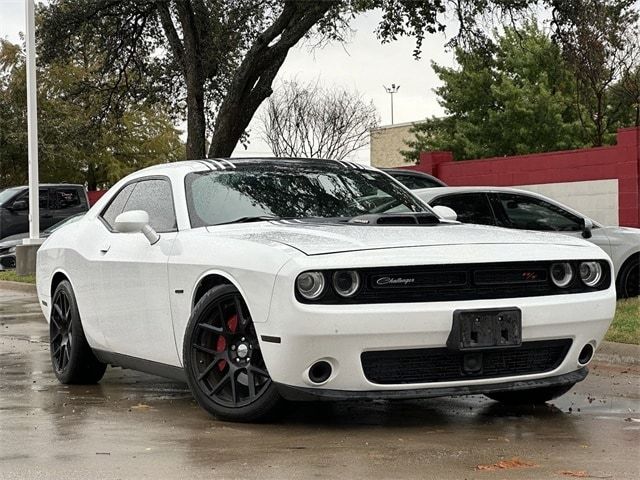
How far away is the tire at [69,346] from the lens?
798 centimetres

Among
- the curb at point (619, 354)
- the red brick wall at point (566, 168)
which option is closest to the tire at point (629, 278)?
the curb at point (619, 354)

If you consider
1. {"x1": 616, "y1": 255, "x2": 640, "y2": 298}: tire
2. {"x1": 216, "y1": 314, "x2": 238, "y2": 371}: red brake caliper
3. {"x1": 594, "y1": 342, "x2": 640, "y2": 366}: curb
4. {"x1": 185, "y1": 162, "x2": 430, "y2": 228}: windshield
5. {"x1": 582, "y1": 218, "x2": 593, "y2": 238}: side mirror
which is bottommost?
{"x1": 594, "y1": 342, "x2": 640, "y2": 366}: curb

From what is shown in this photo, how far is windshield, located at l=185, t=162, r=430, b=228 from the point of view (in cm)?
699

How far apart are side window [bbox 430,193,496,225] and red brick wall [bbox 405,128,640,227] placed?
6.97m

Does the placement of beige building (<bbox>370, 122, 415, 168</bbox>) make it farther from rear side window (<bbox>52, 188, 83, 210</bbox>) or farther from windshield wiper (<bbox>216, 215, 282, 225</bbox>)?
windshield wiper (<bbox>216, 215, 282, 225</bbox>)

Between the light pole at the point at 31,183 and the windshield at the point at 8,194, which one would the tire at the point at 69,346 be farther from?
the windshield at the point at 8,194

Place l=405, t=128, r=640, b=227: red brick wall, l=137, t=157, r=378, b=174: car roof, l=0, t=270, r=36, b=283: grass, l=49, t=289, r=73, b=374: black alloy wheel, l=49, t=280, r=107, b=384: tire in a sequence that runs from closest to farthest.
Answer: l=137, t=157, r=378, b=174: car roof
l=49, t=280, r=107, b=384: tire
l=49, t=289, r=73, b=374: black alloy wheel
l=405, t=128, r=640, b=227: red brick wall
l=0, t=270, r=36, b=283: grass

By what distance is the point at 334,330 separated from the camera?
5.70 metres

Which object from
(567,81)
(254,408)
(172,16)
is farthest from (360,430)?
(567,81)

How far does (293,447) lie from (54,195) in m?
21.9

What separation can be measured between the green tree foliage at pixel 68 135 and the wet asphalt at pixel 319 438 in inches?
1240

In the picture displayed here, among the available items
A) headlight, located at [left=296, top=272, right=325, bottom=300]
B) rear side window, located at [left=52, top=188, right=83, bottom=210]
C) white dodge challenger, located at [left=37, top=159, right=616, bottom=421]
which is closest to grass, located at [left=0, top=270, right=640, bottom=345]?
white dodge challenger, located at [left=37, top=159, right=616, bottom=421]

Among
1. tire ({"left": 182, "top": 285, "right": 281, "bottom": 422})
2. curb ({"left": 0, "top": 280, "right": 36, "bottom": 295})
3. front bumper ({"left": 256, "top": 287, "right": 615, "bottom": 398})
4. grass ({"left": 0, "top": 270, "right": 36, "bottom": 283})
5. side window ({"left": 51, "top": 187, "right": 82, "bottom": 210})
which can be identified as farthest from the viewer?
side window ({"left": 51, "top": 187, "right": 82, "bottom": 210})

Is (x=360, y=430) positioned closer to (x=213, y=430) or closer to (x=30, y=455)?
(x=213, y=430)
